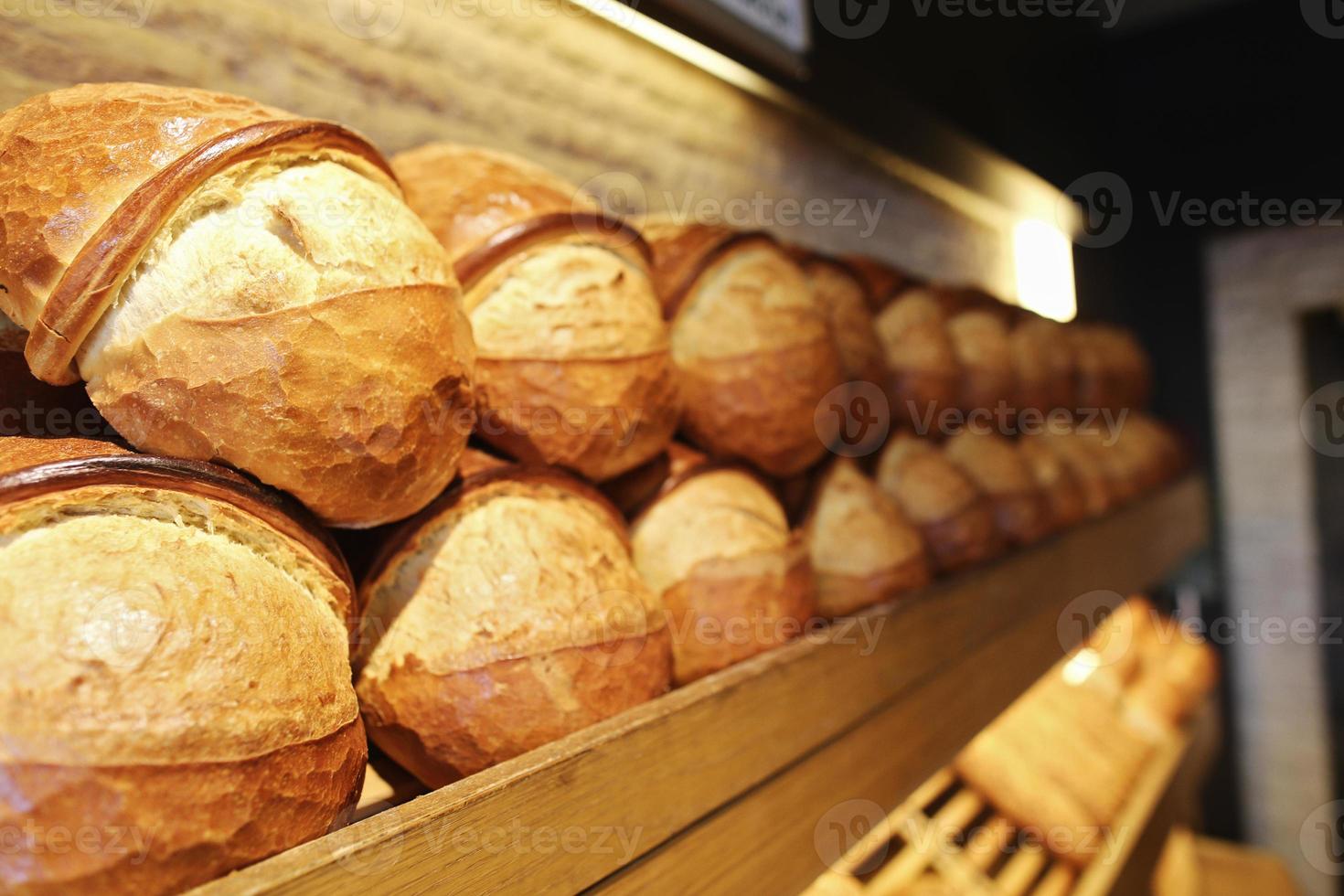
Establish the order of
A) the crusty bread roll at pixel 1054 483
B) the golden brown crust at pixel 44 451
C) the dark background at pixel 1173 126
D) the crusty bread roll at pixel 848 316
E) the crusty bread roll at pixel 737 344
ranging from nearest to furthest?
1. the golden brown crust at pixel 44 451
2. the crusty bread roll at pixel 737 344
3. the crusty bread roll at pixel 848 316
4. the crusty bread roll at pixel 1054 483
5. the dark background at pixel 1173 126

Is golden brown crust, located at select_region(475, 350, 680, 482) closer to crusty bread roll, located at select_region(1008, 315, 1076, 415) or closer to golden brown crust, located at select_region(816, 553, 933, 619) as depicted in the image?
golden brown crust, located at select_region(816, 553, 933, 619)

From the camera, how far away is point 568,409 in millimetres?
1049

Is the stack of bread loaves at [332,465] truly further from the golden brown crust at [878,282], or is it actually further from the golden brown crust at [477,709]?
the golden brown crust at [878,282]

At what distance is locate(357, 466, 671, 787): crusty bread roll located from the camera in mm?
865

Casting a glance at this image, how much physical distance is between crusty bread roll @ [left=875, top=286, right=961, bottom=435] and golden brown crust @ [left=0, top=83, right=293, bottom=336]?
1382mm

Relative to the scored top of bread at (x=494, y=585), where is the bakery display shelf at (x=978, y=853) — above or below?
below

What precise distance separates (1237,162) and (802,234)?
297cm

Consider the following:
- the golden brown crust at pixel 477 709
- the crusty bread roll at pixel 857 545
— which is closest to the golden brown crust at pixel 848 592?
the crusty bread roll at pixel 857 545

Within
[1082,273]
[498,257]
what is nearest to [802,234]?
[498,257]

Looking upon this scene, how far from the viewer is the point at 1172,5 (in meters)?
4.12

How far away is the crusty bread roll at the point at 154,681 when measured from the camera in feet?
1.76

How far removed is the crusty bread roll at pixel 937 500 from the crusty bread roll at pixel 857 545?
0.41 ft

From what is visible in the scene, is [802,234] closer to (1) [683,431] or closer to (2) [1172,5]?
(1) [683,431]

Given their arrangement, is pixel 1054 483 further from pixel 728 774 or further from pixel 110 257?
pixel 110 257
